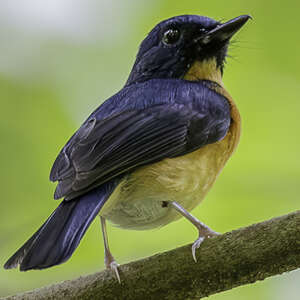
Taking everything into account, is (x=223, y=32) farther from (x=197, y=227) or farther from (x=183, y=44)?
(x=197, y=227)

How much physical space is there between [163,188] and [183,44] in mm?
1285

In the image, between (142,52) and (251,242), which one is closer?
(251,242)

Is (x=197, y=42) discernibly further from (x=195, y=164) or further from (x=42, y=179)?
(x=42, y=179)

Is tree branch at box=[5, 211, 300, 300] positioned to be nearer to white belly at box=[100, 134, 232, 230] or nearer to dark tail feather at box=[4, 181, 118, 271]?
dark tail feather at box=[4, 181, 118, 271]

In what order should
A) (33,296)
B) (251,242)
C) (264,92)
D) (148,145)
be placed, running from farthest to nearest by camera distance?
(264,92) < (148,145) < (33,296) < (251,242)

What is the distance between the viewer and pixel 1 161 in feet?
18.7

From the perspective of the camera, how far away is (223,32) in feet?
14.8

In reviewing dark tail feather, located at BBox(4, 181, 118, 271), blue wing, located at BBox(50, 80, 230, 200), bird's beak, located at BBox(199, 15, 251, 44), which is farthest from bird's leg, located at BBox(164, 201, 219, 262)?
bird's beak, located at BBox(199, 15, 251, 44)

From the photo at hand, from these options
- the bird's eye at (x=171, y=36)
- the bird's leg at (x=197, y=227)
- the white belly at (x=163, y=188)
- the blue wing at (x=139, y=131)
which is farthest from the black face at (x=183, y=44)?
the bird's leg at (x=197, y=227)

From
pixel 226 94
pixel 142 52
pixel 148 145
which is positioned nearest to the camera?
pixel 148 145

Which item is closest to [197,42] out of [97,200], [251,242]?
[97,200]

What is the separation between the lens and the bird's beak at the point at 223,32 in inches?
174

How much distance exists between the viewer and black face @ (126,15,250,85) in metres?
4.57

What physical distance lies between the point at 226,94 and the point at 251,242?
1.79 meters
